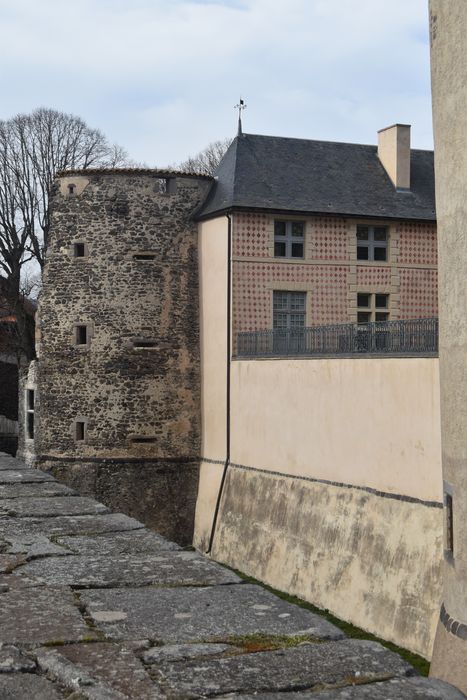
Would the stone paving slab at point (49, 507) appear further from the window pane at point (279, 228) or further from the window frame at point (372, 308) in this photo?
the window frame at point (372, 308)

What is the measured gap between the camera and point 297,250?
22.8 meters

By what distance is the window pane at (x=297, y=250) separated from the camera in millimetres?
22812

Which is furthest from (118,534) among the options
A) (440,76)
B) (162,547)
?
(440,76)

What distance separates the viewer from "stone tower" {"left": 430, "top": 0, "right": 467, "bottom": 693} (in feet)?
24.8

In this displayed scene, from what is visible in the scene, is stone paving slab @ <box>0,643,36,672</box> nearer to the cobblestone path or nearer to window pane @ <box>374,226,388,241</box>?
the cobblestone path

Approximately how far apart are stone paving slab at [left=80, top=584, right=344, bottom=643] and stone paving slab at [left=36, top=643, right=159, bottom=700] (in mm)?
209

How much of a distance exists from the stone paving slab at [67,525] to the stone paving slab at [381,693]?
326 centimetres

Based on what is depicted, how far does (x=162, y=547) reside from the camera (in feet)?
19.7

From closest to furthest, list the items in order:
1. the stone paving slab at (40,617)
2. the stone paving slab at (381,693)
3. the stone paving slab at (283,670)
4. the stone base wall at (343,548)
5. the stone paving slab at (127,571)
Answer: the stone paving slab at (381,693) → the stone paving slab at (283,670) → the stone paving slab at (40,617) → the stone paving slab at (127,571) → the stone base wall at (343,548)

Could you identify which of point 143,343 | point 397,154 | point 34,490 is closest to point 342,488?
point 143,343

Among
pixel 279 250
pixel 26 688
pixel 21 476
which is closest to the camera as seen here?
pixel 26 688

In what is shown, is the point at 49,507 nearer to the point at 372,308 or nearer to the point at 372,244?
the point at 372,308

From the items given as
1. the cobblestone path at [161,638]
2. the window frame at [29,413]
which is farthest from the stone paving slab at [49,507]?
the window frame at [29,413]

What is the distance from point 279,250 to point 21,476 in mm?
13482
